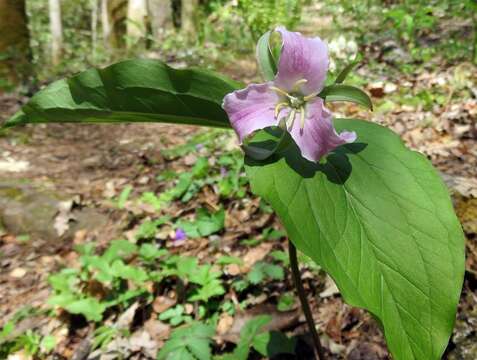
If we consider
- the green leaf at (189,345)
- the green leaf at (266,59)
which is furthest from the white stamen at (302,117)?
the green leaf at (189,345)

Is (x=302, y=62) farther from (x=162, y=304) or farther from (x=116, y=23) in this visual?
(x=116, y=23)

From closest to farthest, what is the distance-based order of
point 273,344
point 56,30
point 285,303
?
point 273,344
point 285,303
point 56,30

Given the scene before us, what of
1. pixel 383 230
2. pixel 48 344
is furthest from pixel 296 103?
pixel 48 344

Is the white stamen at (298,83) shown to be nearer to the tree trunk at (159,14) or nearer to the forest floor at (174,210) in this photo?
→ the forest floor at (174,210)

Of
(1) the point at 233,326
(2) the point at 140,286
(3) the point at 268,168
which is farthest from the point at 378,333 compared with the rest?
(2) the point at 140,286

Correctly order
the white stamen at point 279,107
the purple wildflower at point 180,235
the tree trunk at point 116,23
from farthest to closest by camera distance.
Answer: the tree trunk at point 116,23 < the purple wildflower at point 180,235 < the white stamen at point 279,107

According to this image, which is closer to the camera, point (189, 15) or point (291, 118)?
point (291, 118)

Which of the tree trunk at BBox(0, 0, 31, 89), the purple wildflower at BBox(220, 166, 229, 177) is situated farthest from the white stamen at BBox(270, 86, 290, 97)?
the tree trunk at BBox(0, 0, 31, 89)
